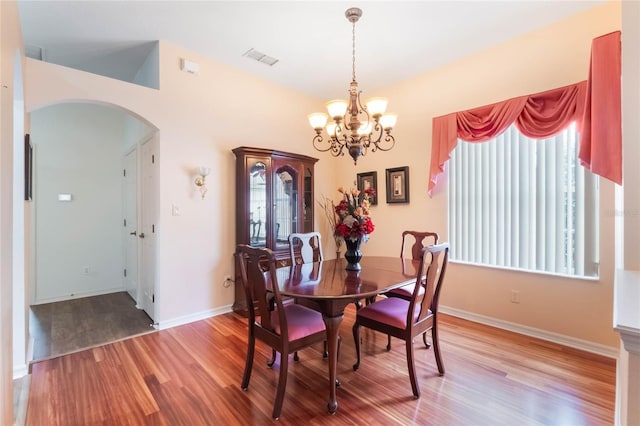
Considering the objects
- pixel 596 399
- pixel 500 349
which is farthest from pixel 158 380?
pixel 596 399

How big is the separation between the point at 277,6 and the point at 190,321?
128 inches

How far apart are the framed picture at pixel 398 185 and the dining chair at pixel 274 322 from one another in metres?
Result: 2.34

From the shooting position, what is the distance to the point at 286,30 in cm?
284

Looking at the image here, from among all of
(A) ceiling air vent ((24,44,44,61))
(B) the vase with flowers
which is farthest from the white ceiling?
(B) the vase with flowers

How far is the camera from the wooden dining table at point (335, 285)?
180 cm

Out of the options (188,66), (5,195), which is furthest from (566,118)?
(5,195)

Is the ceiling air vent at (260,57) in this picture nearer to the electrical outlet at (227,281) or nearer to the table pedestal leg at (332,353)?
the electrical outlet at (227,281)

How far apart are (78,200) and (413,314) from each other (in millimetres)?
4802

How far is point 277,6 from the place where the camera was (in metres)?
2.50

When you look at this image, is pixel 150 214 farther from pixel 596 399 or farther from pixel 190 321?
pixel 596 399

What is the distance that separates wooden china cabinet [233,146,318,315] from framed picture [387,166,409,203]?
1.19 metres

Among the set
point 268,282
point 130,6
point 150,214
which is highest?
point 130,6

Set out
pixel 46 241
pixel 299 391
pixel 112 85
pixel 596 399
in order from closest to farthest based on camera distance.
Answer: pixel 596 399
pixel 299 391
pixel 112 85
pixel 46 241

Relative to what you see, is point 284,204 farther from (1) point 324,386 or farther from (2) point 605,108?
→ (2) point 605,108
